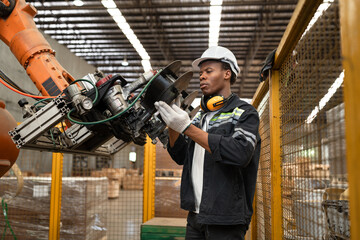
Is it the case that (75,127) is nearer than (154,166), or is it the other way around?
(75,127)

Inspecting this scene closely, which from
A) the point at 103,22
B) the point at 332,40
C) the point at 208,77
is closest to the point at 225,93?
the point at 208,77

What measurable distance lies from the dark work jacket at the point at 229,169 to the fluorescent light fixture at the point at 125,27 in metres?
7.82

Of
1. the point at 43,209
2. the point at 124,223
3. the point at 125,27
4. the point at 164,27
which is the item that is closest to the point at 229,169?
the point at 43,209

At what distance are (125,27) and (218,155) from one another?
9.21 metres

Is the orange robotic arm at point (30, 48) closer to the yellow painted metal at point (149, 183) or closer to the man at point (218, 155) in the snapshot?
the man at point (218, 155)

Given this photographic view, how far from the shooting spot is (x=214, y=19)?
9289 millimetres

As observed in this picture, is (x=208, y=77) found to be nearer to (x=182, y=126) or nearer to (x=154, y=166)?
(x=182, y=126)

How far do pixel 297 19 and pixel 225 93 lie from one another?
0.72 meters

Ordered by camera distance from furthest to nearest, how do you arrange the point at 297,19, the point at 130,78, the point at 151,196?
the point at 130,78 < the point at 151,196 < the point at 297,19

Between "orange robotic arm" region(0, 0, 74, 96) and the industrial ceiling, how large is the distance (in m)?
6.83

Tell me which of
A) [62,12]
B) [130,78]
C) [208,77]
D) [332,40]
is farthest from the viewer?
[130,78]

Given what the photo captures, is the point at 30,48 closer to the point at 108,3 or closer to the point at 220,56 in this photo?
the point at 220,56

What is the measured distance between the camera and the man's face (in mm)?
2162

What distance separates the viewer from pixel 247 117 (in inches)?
74.7
